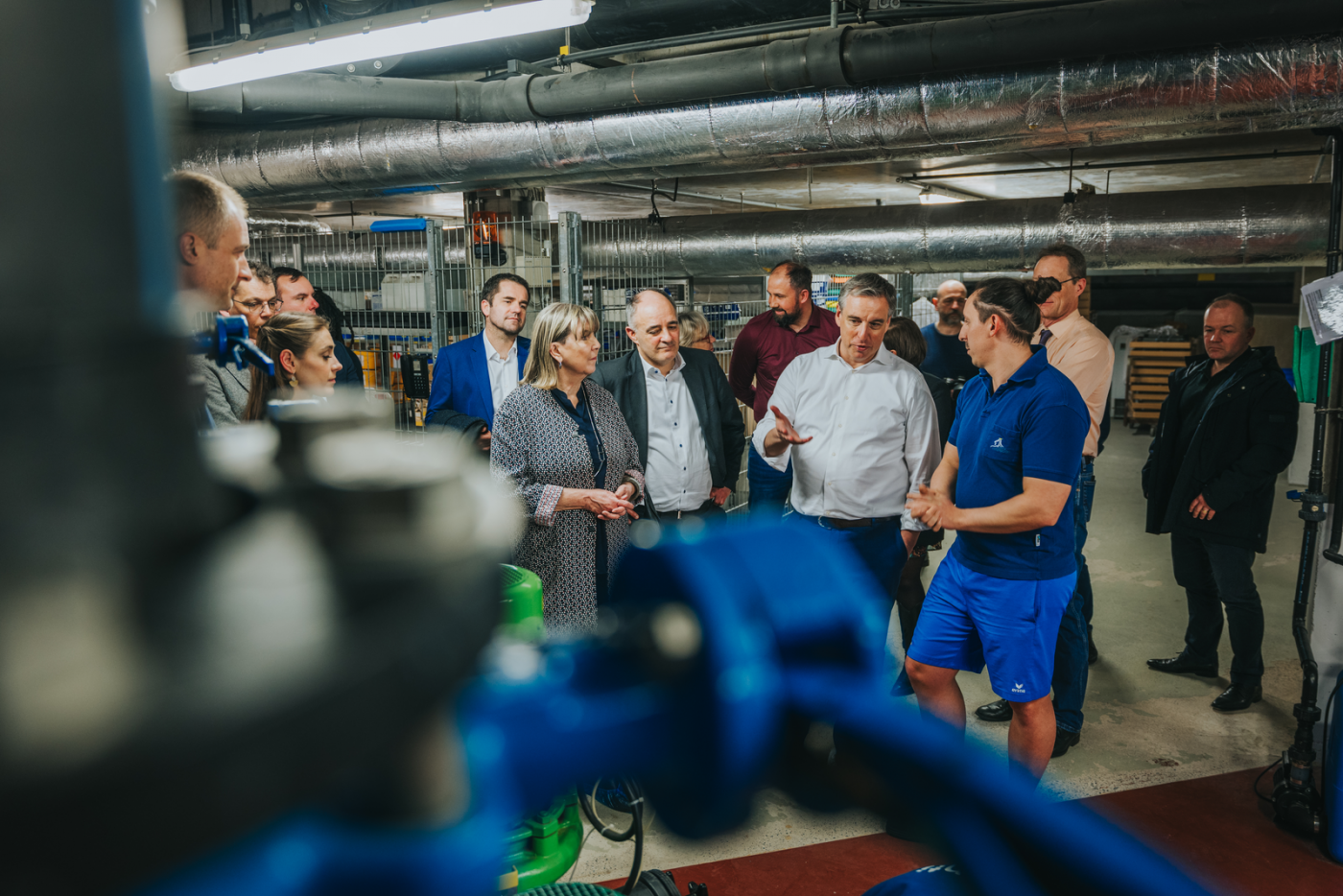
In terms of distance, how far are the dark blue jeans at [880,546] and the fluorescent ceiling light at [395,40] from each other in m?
1.96

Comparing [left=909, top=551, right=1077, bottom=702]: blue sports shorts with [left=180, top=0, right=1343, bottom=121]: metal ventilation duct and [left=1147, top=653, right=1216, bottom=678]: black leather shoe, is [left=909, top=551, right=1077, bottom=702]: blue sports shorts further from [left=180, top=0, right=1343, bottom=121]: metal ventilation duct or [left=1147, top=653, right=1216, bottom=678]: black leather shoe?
[left=180, top=0, right=1343, bottom=121]: metal ventilation duct

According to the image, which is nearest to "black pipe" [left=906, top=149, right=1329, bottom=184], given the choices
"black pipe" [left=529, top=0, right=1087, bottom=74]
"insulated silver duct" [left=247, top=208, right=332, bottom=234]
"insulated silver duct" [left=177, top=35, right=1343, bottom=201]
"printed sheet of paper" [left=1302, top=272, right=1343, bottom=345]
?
"insulated silver duct" [left=177, top=35, right=1343, bottom=201]

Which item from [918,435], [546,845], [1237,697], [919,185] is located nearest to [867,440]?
[918,435]

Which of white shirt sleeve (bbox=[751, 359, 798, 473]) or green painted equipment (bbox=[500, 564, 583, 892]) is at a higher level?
white shirt sleeve (bbox=[751, 359, 798, 473])

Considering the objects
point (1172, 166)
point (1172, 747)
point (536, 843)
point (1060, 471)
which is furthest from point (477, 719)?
point (1172, 166)

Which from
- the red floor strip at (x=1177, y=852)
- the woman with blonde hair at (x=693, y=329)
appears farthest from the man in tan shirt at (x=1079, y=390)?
the woman with blonde hair at (x=693, y=329)

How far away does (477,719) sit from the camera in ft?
0.90

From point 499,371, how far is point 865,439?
1775 millimetres

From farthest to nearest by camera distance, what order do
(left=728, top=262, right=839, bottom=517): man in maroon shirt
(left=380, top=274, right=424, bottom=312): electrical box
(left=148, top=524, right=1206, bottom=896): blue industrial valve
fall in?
(left=380, top=274, right=424, bottom=312): electrical box < (left=728, top=262, right=839, bottom=517): man in maroon shirt < (left=148, top=524, right=1206, bottom=896): blue industrial valve

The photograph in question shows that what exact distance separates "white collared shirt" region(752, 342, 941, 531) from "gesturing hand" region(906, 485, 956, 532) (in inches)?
17.4

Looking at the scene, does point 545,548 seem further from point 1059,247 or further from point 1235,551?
point 1235,551

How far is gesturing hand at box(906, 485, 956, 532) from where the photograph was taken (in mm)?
2654

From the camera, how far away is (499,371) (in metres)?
3.99

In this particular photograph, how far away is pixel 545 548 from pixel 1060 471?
1641 millimetres
